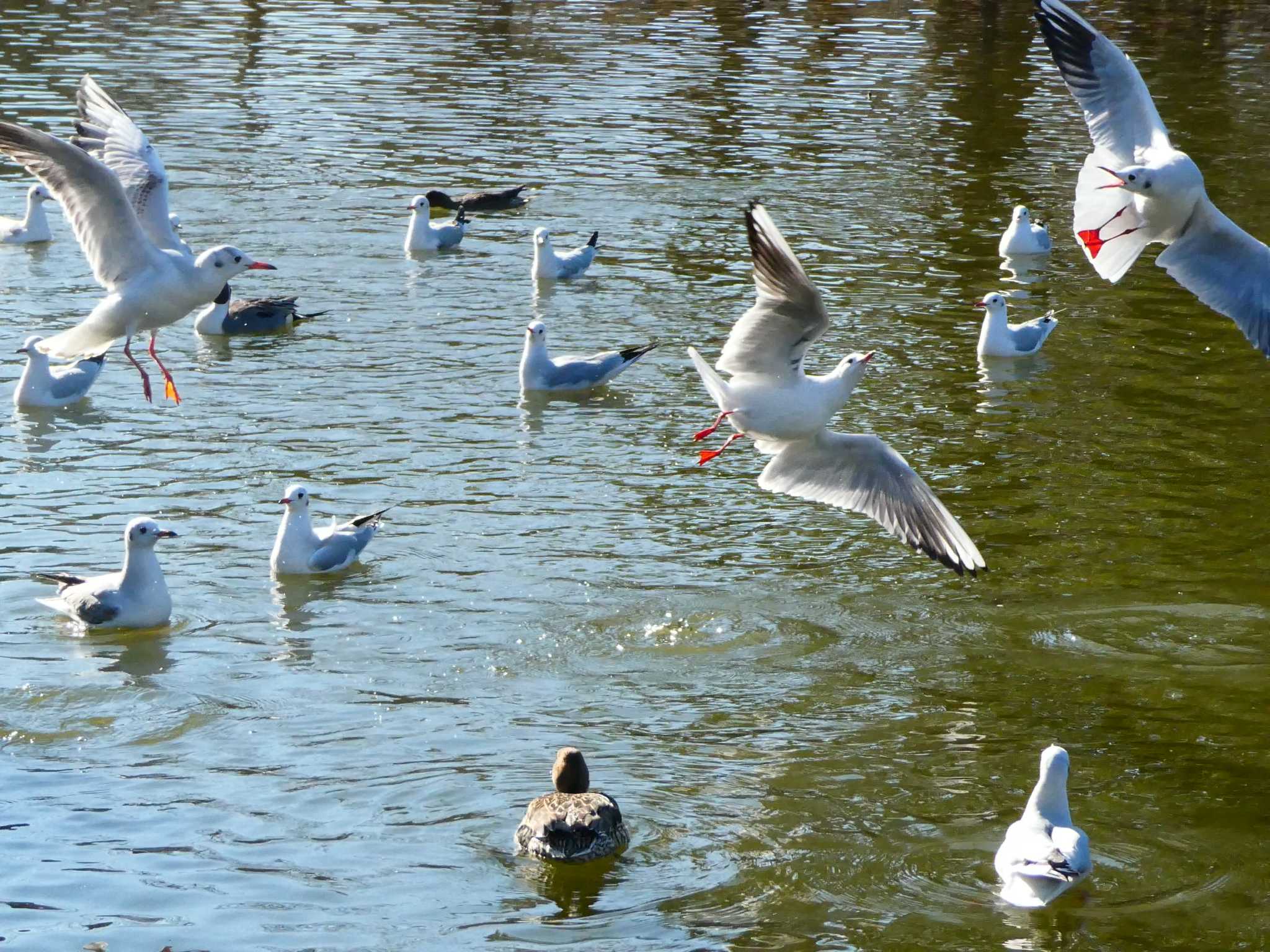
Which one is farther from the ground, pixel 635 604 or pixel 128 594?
pixel 128 594

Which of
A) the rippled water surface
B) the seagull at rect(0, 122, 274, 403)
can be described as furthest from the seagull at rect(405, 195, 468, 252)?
the seagull at rect(0, 122, 274, 403)

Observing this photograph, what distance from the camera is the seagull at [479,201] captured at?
2272cm

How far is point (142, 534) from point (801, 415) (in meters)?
4.26

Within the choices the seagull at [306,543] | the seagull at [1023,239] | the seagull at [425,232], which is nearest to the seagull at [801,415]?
the seagull at [306,543]

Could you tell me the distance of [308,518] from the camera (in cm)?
1210

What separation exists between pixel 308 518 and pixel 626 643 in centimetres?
257

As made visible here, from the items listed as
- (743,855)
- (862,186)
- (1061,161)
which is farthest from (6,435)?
(1061,161)

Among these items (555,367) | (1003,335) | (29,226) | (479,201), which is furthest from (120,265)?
(479,201)

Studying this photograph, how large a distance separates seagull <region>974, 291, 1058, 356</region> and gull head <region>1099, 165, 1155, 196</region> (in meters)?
5.27

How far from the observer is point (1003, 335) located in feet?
55.5

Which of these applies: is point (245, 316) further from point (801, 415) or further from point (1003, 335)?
point (801, 415)

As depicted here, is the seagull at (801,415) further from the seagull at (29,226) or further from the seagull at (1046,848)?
the seagull at (29,226)

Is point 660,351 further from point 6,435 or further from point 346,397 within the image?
point 6,435

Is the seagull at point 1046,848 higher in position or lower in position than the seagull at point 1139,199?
lower
